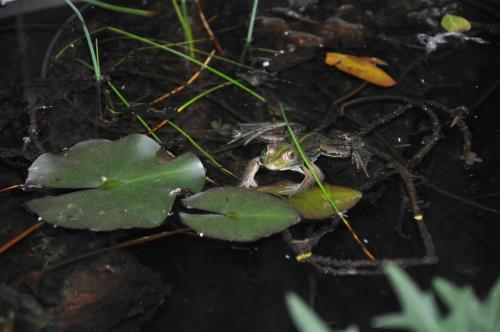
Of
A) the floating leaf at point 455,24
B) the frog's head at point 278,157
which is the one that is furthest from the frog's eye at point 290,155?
the floating leaf at point 455,24

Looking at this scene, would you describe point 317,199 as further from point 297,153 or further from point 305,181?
point 297,153

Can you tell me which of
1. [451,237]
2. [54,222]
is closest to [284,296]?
[451,237]

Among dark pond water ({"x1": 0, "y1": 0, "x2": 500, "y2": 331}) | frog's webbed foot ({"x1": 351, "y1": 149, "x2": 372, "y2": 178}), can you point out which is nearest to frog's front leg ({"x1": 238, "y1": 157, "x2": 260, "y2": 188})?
dark pond water ({"x1": 0, "y1": 0, "x2": 500, "y2": 331})

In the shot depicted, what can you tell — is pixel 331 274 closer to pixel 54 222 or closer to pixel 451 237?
pixel 451 237

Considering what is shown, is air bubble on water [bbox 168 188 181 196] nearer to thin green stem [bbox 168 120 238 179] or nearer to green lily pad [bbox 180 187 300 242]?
green lily pad [bbox 180 187 300 242]

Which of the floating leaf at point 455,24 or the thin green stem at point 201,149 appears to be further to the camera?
the floating leaf at point 455,24

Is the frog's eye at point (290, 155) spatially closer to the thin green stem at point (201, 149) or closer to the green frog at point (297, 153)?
the green frog at point (297, 153)
